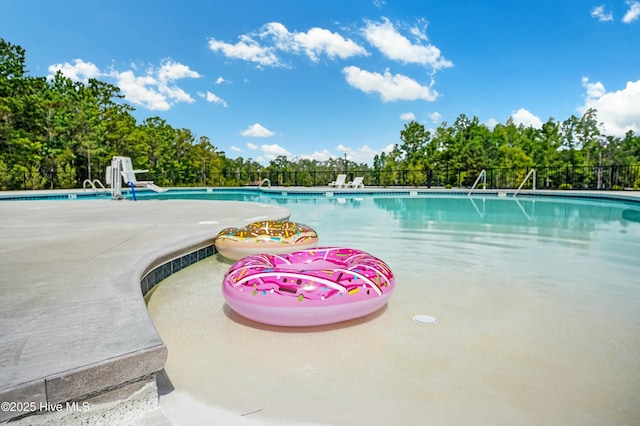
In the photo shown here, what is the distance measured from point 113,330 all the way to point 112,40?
25970 millimetres

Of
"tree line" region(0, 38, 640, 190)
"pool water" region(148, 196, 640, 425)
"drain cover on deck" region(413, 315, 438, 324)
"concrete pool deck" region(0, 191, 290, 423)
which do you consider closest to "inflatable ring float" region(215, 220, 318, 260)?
"pool water" region(148, 196, 640, 425)

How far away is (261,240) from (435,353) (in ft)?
7.91

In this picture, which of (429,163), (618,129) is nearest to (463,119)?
(429,163)

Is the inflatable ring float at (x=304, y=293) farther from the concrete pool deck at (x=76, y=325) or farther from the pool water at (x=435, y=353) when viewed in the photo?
the concrete pool deck at (x=76, y=325)

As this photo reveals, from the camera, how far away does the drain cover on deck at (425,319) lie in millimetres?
2664

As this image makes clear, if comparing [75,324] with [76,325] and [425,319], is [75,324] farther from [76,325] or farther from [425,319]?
[425,319]

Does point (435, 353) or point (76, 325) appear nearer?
point (76, 325)

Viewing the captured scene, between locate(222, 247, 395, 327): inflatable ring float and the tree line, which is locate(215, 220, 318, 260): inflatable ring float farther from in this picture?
the tree line

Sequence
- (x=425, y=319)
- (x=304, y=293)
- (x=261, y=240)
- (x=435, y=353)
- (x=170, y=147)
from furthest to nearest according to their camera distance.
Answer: (x=170, y=147) < (x=261, y=240) < (x=425, y=319) < (x=304, y=293) < (x=435, y=353)

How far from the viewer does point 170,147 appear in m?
24.0

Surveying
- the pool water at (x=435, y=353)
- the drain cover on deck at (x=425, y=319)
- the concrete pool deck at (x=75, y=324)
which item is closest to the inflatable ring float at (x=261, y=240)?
the pool water at (x=435, y=353)

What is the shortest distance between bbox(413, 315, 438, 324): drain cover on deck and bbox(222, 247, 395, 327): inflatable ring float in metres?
0.29

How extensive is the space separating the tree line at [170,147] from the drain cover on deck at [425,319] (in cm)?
1795

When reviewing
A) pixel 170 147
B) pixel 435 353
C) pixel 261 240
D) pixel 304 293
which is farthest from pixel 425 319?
pixel 170 147
